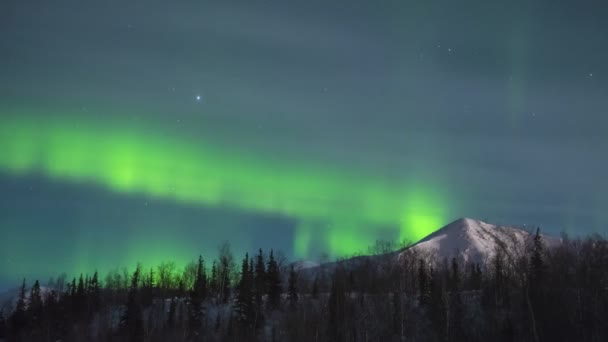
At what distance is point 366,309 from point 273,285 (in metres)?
21.2

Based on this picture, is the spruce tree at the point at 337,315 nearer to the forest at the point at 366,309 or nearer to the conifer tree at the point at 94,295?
the forest at the point at 366,309

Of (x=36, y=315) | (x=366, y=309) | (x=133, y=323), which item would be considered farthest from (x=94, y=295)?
(x=366, y=309)

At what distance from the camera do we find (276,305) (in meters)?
122

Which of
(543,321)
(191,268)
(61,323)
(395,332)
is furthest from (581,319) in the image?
(191,268)

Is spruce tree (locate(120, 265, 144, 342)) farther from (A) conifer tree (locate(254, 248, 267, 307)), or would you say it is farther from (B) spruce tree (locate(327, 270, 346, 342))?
(B) spruce tree (locate(327, 270, 346, 342))

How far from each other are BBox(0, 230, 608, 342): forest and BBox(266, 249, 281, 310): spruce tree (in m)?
0.23

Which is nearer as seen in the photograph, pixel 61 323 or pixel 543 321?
pixel 543 321

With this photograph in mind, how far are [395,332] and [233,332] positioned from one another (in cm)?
2803

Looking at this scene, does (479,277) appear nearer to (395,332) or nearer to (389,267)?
(389,267)

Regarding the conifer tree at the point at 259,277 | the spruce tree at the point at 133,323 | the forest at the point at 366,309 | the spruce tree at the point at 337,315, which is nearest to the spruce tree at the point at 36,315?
the forest at the point at 366,309

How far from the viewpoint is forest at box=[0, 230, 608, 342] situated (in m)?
82.9

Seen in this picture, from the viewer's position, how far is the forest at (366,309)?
82.9 m

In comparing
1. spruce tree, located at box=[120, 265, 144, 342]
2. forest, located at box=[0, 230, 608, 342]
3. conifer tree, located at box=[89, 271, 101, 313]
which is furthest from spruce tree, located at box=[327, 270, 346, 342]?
conifer tree, located at box=[89, 271, 101, 313]

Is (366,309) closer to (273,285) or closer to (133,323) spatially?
(273,285)
